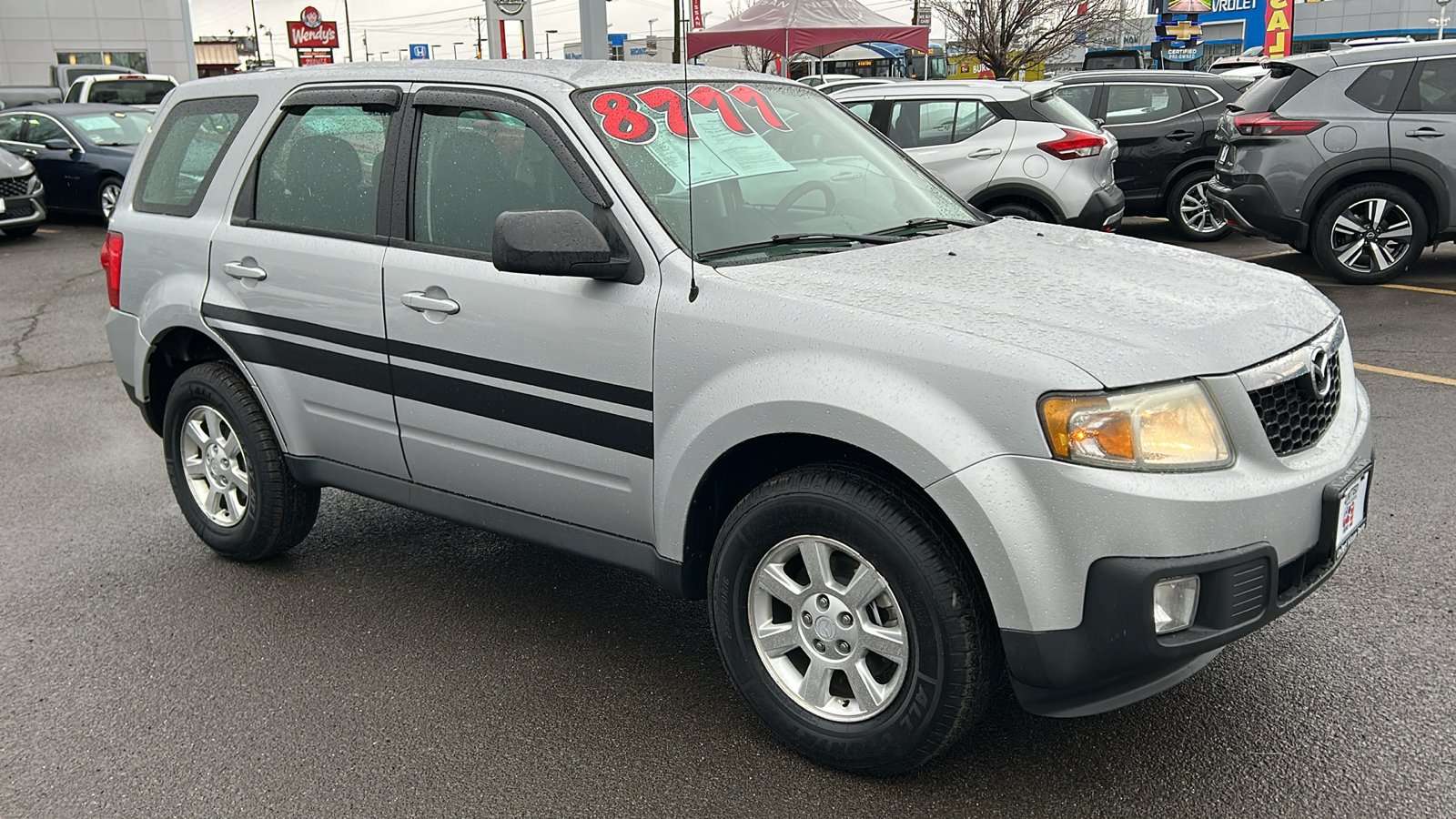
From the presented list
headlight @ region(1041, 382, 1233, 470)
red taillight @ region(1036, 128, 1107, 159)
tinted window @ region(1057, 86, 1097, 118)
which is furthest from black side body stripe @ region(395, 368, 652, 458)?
tinted window @ region(1057, 86, 1097, 118)

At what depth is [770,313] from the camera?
2963mm

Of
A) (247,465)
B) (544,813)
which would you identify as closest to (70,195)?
(247,465)

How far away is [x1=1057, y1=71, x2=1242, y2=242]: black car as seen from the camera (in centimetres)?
1172

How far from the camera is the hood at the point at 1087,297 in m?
2.67

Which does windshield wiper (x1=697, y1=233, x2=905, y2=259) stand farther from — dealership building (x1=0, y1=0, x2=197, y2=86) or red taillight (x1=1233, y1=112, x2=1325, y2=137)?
dealership building (x1=0, y1=0, x2=197, y2=86)

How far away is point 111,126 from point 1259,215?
14.4 metres

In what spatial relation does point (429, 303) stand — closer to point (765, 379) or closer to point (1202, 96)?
point (765, 379)

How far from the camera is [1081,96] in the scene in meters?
12.1

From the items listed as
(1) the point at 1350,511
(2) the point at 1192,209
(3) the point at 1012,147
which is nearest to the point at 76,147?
(3) the point at 1012,147

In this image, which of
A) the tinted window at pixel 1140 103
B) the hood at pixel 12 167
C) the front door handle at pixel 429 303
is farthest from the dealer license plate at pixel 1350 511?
the hood at pixel 12 167

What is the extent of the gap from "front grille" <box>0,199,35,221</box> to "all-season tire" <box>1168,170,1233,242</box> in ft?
43.2

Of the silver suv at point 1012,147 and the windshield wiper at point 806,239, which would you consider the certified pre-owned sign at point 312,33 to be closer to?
the silver suv at point 1012,147

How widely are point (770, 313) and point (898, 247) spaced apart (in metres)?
0.68

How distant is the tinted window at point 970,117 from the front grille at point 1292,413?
7.15 metres
